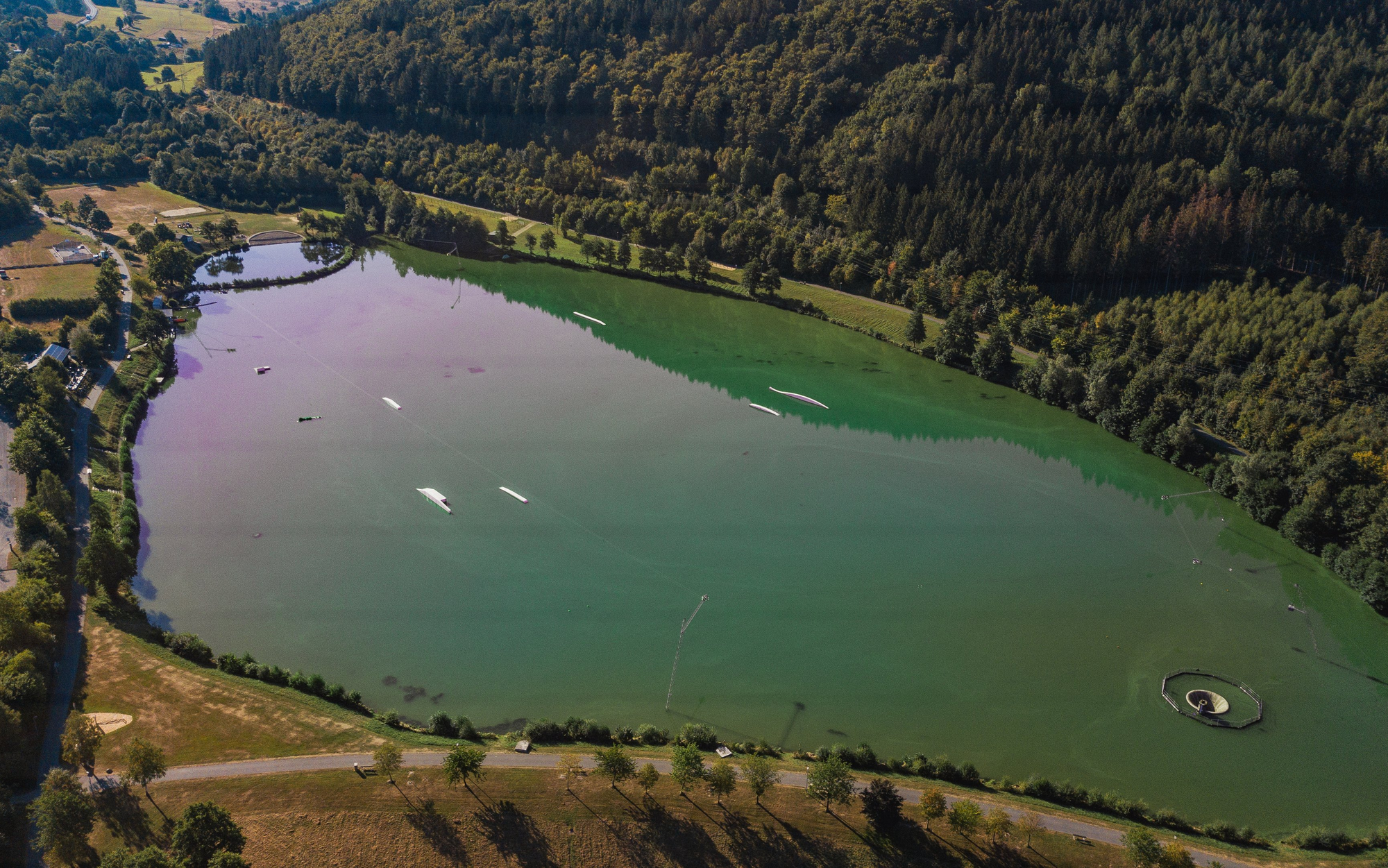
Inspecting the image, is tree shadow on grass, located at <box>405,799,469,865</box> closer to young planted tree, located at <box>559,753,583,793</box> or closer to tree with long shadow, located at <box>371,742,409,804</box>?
tree with long shadow, located at <box>371,742,409,804</box>

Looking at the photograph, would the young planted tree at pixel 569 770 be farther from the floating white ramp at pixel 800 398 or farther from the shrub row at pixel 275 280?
the shrub row at pixel 275 280

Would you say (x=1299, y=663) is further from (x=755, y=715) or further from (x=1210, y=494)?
(x=755, y=715)

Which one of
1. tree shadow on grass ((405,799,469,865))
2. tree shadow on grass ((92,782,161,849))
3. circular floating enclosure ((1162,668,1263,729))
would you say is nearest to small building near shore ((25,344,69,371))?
tree shadow on grass ((92,782,161,849))

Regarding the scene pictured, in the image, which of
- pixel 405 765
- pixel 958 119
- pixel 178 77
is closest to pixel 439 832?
pixel 405 765

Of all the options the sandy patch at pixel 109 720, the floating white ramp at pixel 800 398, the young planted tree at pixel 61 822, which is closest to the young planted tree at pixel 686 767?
the young planted tree at pixel 61 822

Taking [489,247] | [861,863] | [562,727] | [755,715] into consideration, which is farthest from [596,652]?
[489,247]

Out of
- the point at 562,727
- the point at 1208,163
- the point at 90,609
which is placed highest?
the point at 1208,163
